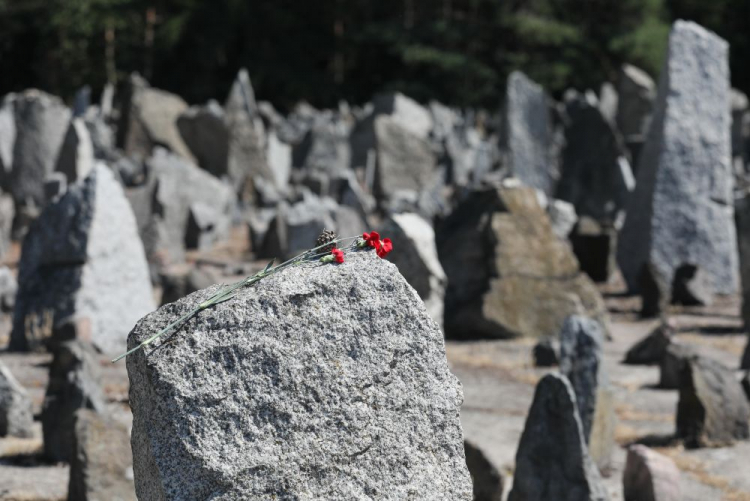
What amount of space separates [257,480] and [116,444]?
2192 mm

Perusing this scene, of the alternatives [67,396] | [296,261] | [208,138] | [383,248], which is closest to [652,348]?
[67,396]

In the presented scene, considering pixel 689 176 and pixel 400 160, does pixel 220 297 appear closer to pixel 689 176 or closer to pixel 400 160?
pixel 689 176

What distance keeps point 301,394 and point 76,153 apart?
1109 centimetres

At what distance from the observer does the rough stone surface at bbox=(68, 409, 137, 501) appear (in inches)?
195

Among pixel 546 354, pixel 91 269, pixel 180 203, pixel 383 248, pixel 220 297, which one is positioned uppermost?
pixel 383 248

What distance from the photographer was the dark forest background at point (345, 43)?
100 feet

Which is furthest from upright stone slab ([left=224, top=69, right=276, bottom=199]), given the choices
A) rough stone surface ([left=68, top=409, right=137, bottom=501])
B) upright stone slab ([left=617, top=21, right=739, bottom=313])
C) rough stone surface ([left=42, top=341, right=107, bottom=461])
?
rough stone surface ([left=68, top=409, right=137, bottom=501])

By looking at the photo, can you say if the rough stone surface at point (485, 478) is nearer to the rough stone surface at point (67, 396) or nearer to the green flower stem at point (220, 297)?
the rough stone surface at point (67, 396)

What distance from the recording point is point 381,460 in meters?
3.18

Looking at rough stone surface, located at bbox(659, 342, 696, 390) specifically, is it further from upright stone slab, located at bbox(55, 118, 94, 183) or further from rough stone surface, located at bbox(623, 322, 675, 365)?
upright stone slab, located at bbox(55, 118, 94, 183)

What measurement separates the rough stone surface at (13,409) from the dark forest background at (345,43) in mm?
24889

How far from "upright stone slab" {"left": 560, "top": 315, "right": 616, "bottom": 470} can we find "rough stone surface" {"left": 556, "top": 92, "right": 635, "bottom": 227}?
8.94m

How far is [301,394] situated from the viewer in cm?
309

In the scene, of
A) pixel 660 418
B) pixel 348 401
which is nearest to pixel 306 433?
pixel 348 401
